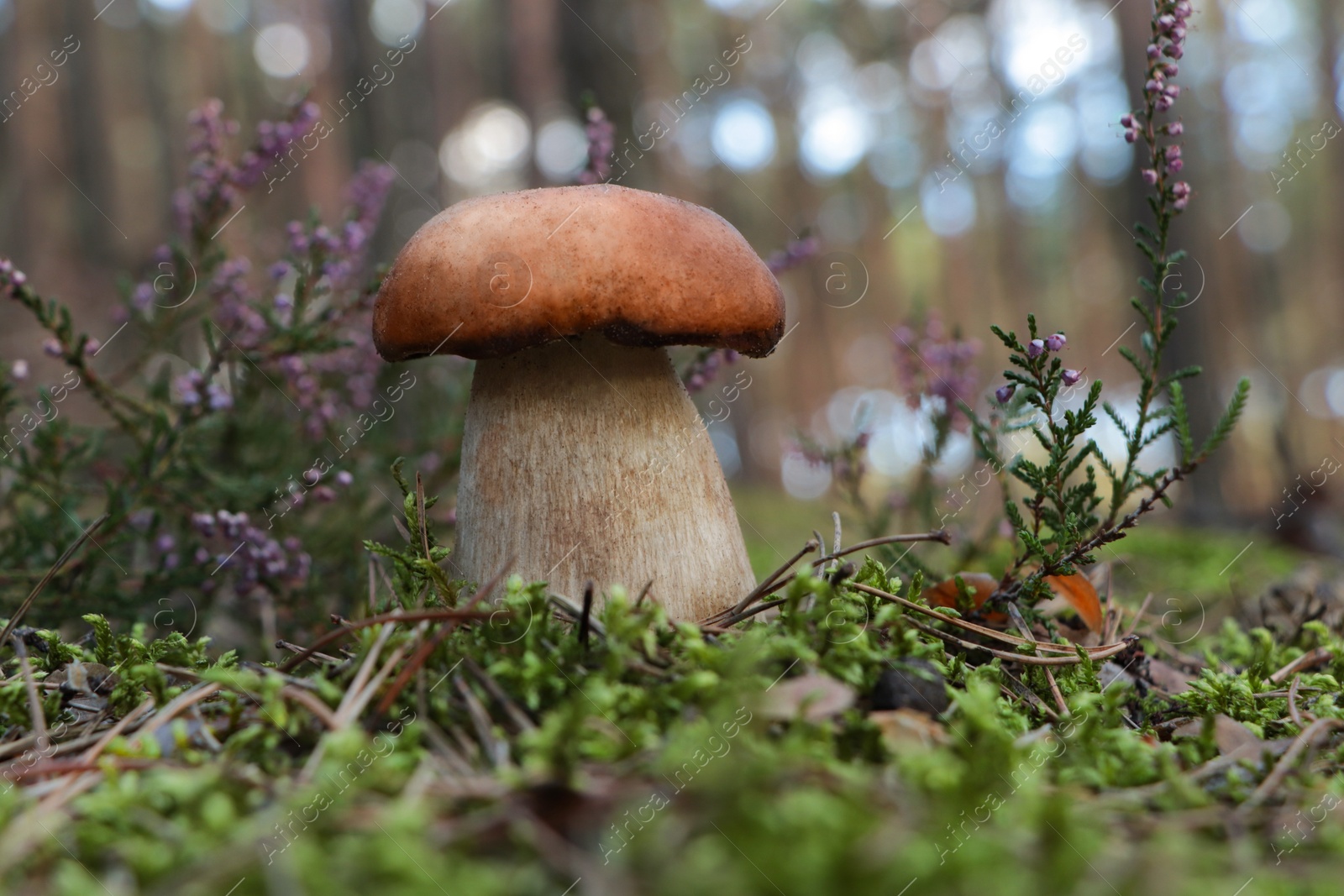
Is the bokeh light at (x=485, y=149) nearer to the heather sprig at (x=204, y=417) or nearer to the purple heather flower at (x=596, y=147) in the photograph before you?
the heather sprig at (x=204, y=417)

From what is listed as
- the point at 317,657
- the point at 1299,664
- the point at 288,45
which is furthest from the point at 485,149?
the point at 1299,664

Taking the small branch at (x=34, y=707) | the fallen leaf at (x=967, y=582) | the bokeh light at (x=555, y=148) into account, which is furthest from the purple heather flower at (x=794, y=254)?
the bokeh light at (x=555, y=148)

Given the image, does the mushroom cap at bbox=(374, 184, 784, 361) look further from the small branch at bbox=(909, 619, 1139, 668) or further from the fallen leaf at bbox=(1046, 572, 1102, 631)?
the fallen leaf at bbox=(1046, 572, 1102, 631)

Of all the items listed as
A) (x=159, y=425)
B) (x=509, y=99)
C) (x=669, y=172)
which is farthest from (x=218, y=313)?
(x=509, y=99)

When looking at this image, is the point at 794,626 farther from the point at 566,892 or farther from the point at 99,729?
the point at 99,729

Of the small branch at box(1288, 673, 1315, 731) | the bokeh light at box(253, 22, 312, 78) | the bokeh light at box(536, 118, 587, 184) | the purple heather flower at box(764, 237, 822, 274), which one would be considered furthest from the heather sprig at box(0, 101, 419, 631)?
the bokeh light at box(253, 22, 312, 78)

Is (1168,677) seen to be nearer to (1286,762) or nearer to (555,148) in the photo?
(1286,762)
